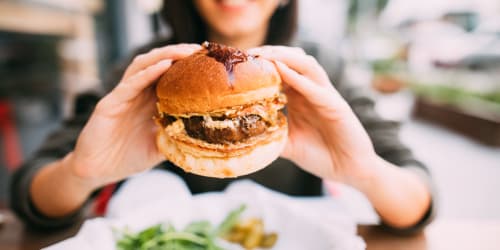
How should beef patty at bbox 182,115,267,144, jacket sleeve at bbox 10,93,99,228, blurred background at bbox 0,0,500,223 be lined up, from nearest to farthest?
beef patty at bbox 182,115,267,144, jacket sleeve at bbox 10,93,99,228, blurred background at bbox 0,0,500,223

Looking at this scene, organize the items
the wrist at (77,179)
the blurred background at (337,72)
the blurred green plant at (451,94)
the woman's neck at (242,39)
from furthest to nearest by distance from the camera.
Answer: the blurred green plant at (451,94)
the blurred background at (337,72)
the woman's neck at (242,39)
the wrist at (77,179)

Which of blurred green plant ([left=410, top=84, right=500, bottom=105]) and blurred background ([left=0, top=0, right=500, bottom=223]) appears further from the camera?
blurred green plant ([left=410, top=84, right=500, bottom=105])

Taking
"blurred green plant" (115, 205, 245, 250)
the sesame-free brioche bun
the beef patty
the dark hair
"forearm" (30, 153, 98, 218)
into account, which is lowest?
"blurred green plant" (115, 205, 245, 250)

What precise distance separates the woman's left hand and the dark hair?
70cm

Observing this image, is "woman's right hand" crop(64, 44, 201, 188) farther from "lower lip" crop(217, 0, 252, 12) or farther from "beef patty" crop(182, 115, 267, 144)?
"lower lip" crop(217, 0, 252, 12)

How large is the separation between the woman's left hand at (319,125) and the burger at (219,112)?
6 centimetres

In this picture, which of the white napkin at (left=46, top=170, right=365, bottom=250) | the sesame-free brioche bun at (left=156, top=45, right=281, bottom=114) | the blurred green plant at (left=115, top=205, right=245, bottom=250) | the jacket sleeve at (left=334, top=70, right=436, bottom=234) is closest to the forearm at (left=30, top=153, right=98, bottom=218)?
the white napkin at (left=46, top=170, right=365, bottom=250)

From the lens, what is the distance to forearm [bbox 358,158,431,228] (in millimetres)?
1274

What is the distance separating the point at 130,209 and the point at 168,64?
63 cm

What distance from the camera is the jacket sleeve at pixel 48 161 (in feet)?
4.39

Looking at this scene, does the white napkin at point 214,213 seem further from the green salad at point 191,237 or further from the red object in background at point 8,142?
the red object in background at point 8,142

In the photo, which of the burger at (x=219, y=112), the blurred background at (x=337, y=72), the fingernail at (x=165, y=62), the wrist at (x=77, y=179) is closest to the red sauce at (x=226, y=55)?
the burger at (x=219, y=112)

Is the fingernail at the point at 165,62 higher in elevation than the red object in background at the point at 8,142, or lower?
higher

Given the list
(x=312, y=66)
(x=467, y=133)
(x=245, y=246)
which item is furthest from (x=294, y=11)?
(x=467, y=133)
